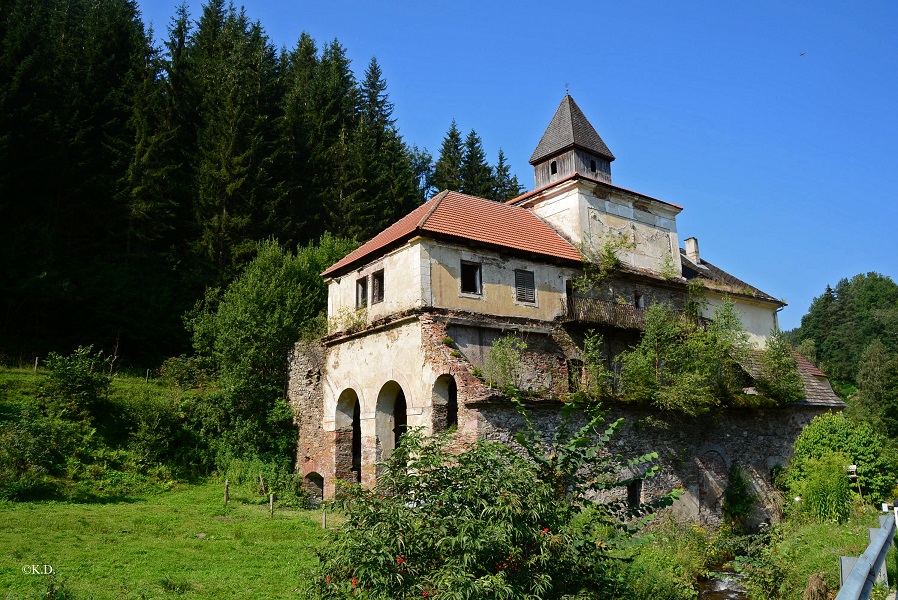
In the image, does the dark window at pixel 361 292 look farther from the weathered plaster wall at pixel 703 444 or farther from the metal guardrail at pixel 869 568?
the metal guardrail at pixel 869 568

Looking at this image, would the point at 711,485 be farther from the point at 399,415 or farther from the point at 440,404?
the point at 399,415

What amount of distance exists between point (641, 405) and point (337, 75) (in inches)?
1323

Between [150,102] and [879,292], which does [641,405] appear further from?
[879,292]

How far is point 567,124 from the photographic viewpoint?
1034 inches

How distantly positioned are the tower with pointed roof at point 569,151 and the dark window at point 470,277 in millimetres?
8304

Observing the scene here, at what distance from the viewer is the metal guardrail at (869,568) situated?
3566mm

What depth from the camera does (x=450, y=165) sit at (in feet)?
151

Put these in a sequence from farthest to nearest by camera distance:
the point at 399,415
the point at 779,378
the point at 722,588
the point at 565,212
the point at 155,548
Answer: the point at 565,212, the point at 779,378, the point at 399,415, the point at 722,588, the point at 155,548

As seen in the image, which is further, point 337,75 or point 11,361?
point 337,75

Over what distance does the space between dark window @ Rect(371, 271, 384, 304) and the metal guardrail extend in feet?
49.7

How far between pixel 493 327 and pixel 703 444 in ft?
24.3

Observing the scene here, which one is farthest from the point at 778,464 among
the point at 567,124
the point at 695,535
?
the point at 567,124

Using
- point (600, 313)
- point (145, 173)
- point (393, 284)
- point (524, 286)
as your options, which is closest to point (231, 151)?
point (145, 173)

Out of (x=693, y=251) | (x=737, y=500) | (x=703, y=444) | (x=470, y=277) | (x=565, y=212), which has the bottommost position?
(x=737, y=500)
